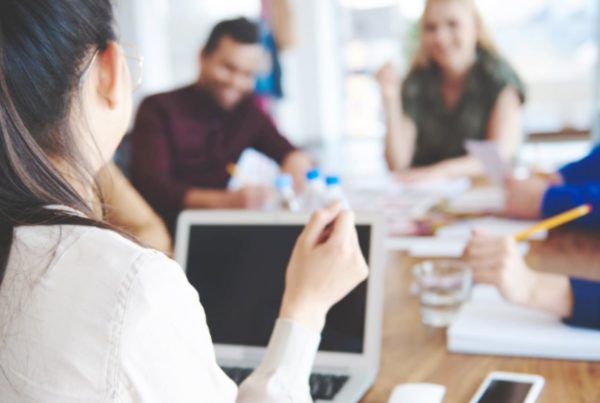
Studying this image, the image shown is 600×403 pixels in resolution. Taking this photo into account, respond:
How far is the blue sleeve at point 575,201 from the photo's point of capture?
166 centimetres

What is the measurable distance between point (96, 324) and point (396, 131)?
223 centimetres

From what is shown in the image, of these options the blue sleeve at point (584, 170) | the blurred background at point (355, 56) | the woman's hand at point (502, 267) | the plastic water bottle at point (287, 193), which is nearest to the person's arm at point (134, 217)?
the plastic water bottle at point (287, 193)

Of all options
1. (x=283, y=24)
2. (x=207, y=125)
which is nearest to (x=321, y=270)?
(x=207, y=125)

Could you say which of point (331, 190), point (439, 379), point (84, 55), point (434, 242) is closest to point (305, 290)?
point (439, 379)

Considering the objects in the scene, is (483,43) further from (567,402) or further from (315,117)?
(315,117)

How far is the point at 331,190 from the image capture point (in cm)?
144

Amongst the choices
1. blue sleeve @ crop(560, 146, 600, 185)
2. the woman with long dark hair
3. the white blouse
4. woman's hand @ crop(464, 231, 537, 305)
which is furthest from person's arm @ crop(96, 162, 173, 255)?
blue sleeve @ crop(560, 146, 600, 185)

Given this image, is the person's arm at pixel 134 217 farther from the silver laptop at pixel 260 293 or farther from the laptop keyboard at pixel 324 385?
the laptop keyboard at pixel 324 385

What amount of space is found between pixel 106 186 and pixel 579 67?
4895mm

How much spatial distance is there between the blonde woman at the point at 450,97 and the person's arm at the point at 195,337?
1622 mm

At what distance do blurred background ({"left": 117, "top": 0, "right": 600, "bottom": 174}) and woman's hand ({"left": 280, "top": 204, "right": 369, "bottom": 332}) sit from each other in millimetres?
4578

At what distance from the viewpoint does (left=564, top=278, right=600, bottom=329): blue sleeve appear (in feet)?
3.45

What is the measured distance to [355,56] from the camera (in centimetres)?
621

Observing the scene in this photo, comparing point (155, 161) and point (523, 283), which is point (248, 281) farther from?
point (155, 161)
